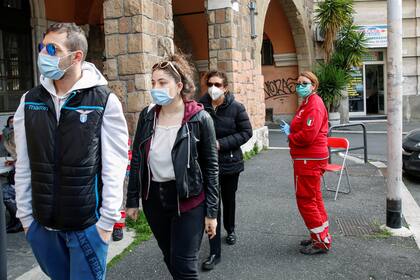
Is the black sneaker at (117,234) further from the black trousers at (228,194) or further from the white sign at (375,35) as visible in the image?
the white sign at (375,35)

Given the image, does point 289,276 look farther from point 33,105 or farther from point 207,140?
point 33,105

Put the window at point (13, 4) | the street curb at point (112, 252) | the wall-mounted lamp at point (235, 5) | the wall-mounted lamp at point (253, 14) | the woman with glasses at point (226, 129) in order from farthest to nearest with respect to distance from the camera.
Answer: the wall-mounted lamp at point (253, 14)
the window at point (13, 4)
the wall-mounted lamp at point (235, 5)
the woman with glasses at point (226, 129)
the street curb at point (112, 252)

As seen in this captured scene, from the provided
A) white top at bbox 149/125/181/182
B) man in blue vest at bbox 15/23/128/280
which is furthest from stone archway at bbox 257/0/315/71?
man in blue vest at bbox 15/23/128/280

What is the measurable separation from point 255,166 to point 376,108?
13.2 metres

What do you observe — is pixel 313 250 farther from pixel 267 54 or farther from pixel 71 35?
pixel 267 54

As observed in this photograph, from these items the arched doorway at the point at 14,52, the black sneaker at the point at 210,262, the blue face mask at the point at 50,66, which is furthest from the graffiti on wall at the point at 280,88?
the blue face mask at the point at 50,66

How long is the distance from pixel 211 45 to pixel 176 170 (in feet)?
22.7

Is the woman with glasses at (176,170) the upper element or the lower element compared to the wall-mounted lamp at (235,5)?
lower

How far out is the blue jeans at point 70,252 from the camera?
2305 mm

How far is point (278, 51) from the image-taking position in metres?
18.5

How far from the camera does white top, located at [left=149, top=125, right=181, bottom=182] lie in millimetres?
2902

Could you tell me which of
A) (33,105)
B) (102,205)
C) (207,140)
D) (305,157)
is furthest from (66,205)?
(305,157)

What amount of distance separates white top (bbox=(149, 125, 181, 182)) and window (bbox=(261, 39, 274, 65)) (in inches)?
663

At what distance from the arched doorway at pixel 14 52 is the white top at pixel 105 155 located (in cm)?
832
